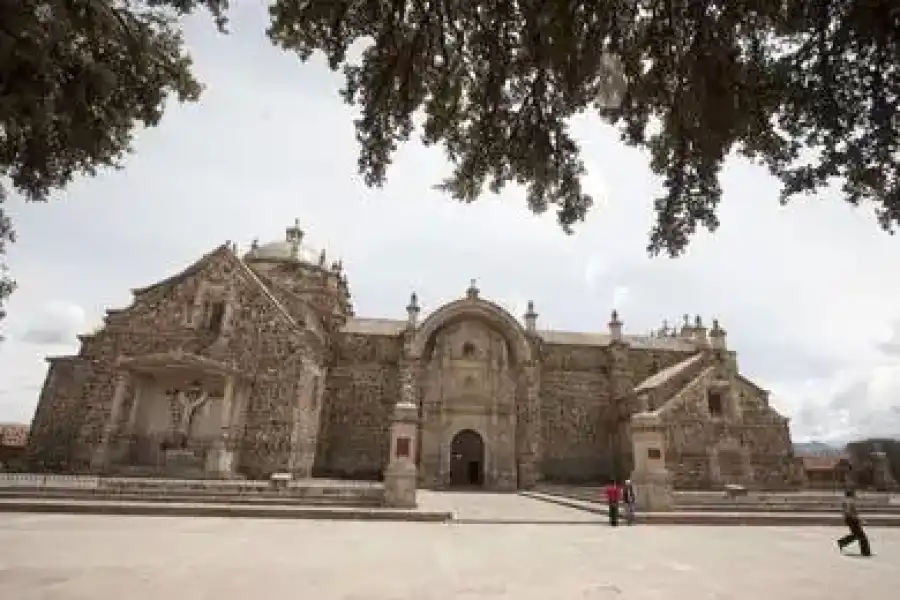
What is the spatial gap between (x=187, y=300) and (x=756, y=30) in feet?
85.0

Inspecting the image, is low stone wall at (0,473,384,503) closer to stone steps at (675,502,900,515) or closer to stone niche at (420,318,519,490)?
stone steps at (675,502,900,515)

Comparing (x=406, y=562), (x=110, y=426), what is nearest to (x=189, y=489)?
(x=110, y=426)

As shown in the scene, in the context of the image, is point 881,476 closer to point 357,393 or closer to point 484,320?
point 484,320

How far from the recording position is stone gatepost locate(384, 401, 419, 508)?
14.9m

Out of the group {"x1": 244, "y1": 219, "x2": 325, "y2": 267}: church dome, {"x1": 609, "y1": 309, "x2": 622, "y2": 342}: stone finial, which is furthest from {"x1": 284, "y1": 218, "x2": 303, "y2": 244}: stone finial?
{"x1": 609, "y1": 309, "x2": 622, "y2": 342}: stone finial

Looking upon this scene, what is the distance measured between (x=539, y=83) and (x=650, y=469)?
1351cm

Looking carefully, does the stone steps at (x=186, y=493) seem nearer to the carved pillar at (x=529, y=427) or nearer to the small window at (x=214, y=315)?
the small window at (x=214, y=315)

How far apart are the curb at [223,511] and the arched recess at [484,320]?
56.5 feet

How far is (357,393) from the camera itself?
100ft

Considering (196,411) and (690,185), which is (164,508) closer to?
(196,411)

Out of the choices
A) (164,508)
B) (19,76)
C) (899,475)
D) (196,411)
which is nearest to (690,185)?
(19,76)

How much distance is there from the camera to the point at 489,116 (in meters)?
7.00

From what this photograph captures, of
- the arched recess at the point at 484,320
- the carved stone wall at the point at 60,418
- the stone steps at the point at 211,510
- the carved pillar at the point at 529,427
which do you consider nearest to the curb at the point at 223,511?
the stone steps at the point at 211,510

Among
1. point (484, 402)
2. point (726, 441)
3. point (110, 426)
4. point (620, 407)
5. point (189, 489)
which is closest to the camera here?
point (189, 489)
